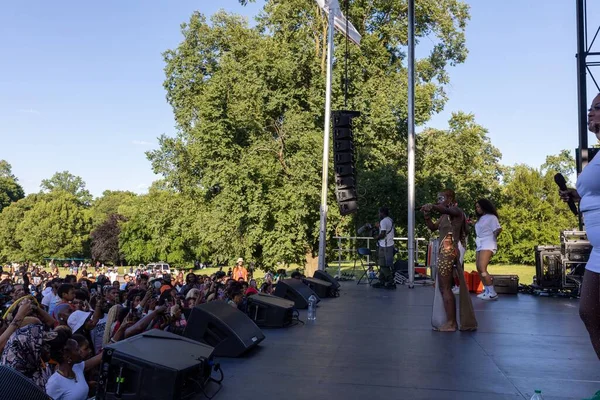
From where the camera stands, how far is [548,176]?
48812 millimetres

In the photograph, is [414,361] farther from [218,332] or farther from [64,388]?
[64,388]

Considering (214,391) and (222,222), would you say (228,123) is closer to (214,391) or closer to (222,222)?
(222,222)

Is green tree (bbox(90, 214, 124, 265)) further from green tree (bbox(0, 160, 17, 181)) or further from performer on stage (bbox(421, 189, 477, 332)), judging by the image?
performer on stage (bbox(421, 189, 477, 332))

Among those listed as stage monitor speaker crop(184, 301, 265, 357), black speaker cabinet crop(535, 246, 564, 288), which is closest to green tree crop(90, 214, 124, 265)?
black speaker cabinet crop(535, 246, 564, 288)

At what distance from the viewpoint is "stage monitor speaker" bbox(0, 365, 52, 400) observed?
2697 mm

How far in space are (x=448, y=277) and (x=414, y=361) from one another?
1.73 meters

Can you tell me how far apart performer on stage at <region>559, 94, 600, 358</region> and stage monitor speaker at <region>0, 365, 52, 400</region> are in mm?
2793

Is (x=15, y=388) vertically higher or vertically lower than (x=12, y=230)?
lower

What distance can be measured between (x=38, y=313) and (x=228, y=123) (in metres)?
16.8

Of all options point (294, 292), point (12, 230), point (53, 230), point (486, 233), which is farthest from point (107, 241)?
point (486, 233)

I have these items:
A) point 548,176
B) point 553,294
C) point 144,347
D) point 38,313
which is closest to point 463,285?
point 144,347

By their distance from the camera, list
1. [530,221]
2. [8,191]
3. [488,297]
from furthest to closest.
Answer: [8,191]
[530,221]
[488,297]

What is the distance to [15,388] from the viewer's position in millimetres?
2727

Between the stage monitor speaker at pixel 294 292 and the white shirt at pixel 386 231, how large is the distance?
3.00 metres
